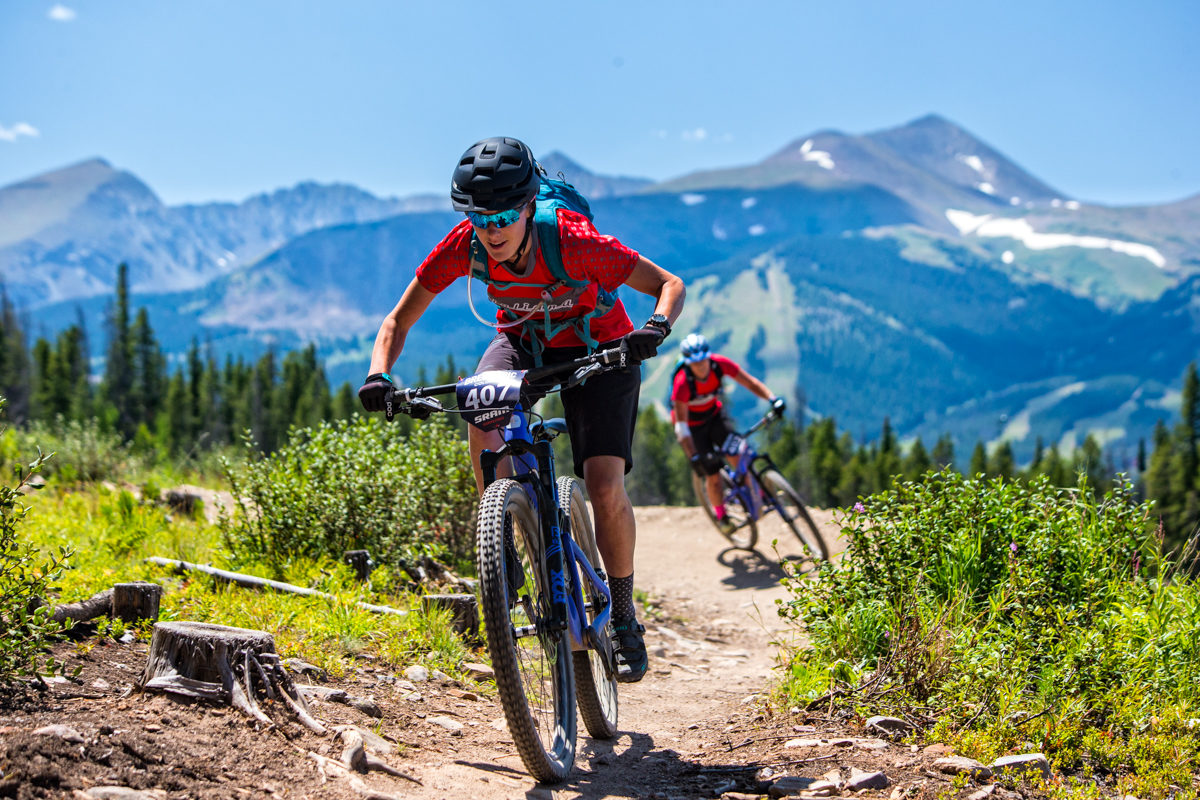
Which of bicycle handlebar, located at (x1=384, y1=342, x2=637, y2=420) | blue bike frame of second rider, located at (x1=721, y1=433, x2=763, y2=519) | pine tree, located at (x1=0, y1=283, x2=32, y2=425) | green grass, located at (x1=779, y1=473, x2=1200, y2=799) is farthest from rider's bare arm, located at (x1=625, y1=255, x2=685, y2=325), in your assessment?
pine tree, located at (x1=0, y1=283, x2=32, y2=425)

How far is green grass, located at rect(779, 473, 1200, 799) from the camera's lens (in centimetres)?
440

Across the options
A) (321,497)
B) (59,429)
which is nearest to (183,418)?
(59,429)

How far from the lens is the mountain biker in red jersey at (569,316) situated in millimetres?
4352

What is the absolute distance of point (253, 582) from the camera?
6598 mm

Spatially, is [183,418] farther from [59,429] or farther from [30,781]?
[30,781]

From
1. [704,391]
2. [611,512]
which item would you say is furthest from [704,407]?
[611,512]

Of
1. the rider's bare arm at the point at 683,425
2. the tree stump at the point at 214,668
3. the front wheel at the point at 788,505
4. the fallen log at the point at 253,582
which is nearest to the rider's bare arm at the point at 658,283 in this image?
the tree stump at the point at 214,668

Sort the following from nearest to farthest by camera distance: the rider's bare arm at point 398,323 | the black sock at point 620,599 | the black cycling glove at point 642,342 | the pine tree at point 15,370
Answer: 1. the black cycling glove at point 642,342
2. the rider's bare arm at point 398,323
3. the black sock at point 620,599
4. the pine tree at point 15,370

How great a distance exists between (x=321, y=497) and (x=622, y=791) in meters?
4.40

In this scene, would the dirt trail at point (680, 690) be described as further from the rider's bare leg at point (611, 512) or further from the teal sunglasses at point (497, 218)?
the teal sunglasses at point (497, 218)

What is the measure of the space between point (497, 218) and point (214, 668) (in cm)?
249

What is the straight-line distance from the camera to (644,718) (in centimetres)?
577

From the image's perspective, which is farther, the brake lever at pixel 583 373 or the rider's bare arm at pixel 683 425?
the rider's bare arm at pixel 683 425

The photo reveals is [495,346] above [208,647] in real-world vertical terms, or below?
above
